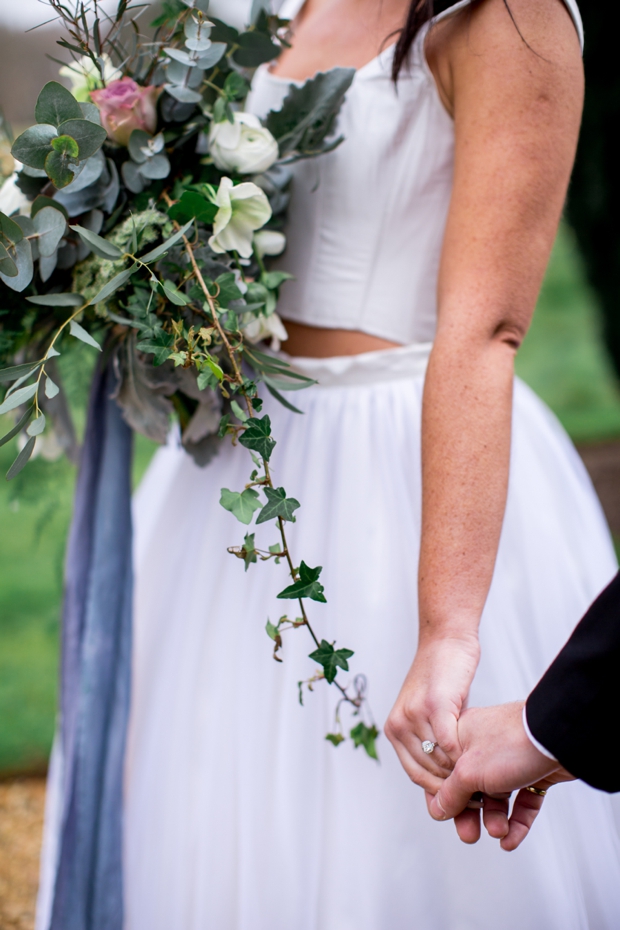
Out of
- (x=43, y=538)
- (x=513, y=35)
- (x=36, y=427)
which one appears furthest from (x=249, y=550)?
(x=43, y=538)

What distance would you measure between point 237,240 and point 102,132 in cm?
25

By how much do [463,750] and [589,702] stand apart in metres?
0.16

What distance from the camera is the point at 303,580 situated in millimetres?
807

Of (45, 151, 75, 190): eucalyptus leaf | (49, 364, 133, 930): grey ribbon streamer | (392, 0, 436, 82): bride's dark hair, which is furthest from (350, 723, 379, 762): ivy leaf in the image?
(392, 0, 436, 82): bride's dark hair

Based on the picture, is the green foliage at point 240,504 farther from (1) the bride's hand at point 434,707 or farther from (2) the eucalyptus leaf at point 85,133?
(2) the eucalyptus leaf at point 85,133

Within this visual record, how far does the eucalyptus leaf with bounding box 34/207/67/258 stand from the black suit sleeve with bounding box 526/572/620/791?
735 mm

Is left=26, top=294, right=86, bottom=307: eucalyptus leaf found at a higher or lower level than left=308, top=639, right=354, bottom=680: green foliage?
higher

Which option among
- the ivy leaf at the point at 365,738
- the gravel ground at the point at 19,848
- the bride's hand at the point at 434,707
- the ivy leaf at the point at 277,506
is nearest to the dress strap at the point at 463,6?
the ivy leaf at the point at 277,506

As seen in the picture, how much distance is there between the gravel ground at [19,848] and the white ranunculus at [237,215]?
1.91 m

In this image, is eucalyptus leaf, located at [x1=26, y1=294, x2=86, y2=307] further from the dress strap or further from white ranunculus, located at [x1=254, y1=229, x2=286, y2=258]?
the dress strap

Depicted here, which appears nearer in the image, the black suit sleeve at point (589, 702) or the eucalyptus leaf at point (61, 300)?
the black suit sleeve at point (589, 702)

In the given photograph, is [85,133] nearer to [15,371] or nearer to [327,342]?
[15,371]

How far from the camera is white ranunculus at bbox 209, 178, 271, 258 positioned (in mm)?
913

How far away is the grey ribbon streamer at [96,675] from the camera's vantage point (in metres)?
1.19
